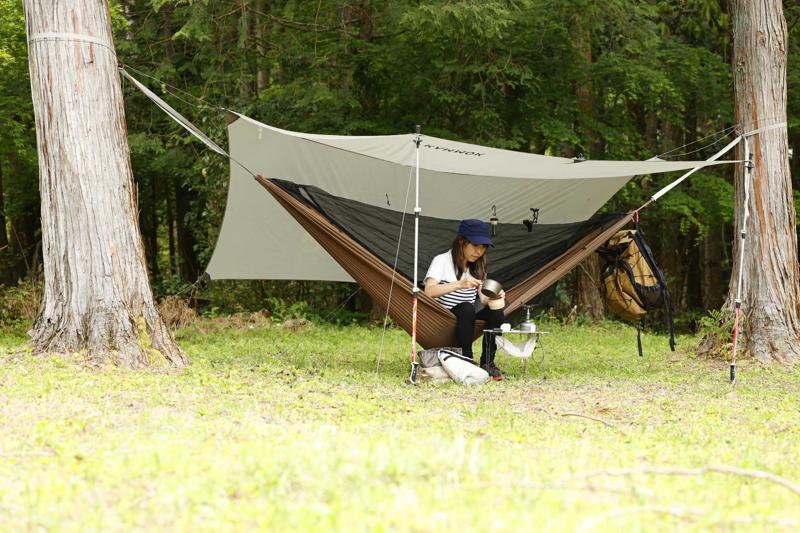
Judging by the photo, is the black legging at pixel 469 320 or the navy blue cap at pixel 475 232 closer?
the black legging at pixel 469 320

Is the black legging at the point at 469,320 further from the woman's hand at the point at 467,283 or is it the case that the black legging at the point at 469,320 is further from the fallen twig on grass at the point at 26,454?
the fallen twig on grass at the point at 26,454

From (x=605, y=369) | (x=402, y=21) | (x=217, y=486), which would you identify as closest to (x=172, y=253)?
(x=402, y=21)

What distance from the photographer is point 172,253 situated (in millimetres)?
12922

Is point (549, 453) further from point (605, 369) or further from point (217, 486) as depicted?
point (605, 369)

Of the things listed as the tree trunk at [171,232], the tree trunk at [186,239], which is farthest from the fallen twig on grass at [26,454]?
the tree trunk at [171,232]

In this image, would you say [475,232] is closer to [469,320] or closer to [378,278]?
[469,320]

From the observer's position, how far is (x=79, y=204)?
410cm

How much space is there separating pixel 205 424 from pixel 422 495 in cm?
117

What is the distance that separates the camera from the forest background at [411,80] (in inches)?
294

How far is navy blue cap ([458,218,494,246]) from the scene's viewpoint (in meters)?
4.55

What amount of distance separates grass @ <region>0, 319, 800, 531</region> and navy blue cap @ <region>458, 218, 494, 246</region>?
738mm

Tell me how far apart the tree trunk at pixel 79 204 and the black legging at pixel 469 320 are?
1.44 m

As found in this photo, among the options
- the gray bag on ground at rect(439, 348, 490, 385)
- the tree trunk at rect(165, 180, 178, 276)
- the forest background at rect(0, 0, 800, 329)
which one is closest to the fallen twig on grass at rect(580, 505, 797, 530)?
the gray bag on ground at rect(439, 348, 490, 385)

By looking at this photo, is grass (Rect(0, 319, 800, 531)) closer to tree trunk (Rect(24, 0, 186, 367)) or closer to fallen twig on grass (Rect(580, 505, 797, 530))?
fallen twig on grass (Rect(580, 505, 797, 530))
